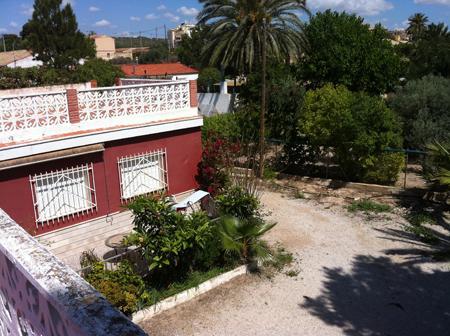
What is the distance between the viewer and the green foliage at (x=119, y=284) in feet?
24.1

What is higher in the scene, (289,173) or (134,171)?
(134,171)

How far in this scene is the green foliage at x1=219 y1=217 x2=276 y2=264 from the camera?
8961 millimetres

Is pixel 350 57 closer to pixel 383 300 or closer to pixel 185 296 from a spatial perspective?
pixel 383 300

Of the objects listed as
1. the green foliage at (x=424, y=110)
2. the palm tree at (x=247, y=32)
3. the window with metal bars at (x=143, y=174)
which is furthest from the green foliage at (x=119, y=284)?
the palm tree at (x=247, y=32)

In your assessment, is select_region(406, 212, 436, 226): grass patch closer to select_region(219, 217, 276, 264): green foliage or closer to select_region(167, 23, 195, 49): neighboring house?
select_region(219, 217, 276, 264): green foliage

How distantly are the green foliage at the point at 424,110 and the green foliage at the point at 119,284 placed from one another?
39.2ft

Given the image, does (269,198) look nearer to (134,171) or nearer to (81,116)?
(134,171)

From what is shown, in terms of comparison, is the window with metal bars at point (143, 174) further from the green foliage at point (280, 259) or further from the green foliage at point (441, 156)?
the green foliage at point (441, 156)

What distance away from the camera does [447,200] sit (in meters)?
12.5

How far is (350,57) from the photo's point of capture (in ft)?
85.3

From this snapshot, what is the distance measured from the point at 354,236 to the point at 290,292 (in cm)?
323

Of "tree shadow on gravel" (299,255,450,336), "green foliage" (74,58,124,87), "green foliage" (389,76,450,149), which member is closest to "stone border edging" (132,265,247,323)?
"tree shadow on gravel" (299,255,450,336)

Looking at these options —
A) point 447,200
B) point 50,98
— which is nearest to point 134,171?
point 50,98

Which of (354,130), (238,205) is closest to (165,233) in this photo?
(238,205)
